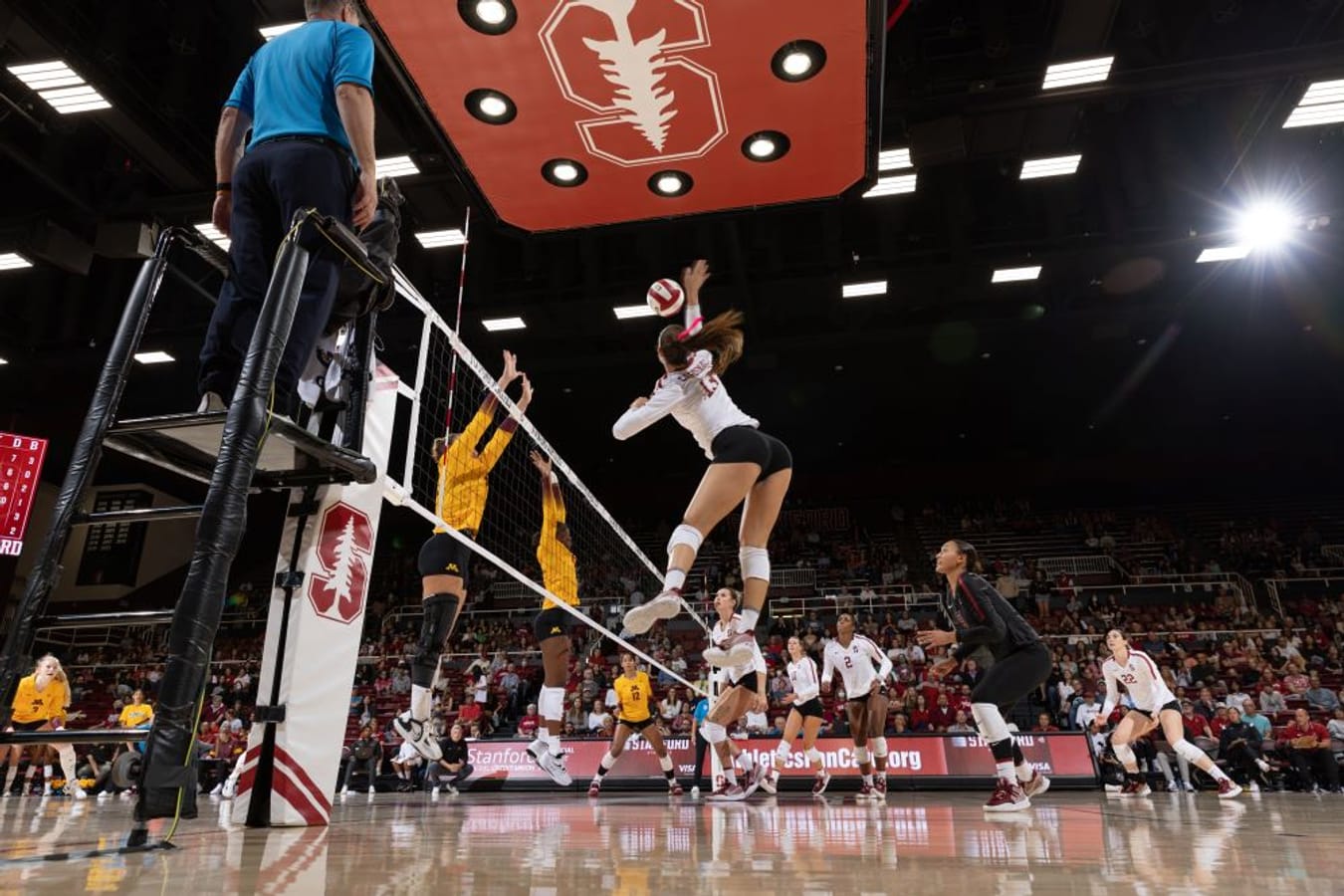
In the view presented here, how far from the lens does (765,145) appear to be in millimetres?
4781

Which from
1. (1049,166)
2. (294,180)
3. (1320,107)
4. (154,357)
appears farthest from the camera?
(154,357)

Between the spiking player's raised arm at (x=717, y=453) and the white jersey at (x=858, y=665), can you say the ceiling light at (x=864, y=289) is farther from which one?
the spiking player's raised arm at (x=717, y=453)

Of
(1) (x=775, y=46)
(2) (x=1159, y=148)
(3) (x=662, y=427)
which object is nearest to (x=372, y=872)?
(1) (x=775, y=46)

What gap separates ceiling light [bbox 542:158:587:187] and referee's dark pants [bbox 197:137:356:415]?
2394 mm

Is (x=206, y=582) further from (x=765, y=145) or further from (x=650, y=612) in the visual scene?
(x=765, y=145)

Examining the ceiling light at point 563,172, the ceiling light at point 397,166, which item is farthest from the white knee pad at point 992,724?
the ceiling light at point 397,166

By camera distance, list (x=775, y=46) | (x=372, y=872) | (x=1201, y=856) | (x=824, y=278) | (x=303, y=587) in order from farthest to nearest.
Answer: (x=824, y=278) < (x=775, y=46) < (x=303, y=587) < (x=1201, y=856) < (x=372, y=872)

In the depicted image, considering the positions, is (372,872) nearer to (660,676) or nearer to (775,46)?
(775,46)

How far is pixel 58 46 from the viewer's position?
25.6ft

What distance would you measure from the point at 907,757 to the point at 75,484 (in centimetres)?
1104

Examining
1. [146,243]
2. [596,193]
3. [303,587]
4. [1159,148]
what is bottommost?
[303,587]

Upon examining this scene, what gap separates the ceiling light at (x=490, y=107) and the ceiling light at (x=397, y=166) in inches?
213

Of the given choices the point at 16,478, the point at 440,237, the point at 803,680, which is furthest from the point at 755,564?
the point at 16,478

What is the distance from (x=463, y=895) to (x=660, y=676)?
13866mm
